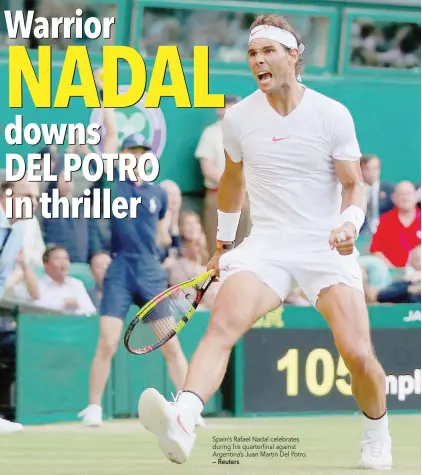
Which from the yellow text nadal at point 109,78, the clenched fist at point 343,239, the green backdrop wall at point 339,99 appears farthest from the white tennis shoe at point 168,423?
the green backdrop wall at point 339,99

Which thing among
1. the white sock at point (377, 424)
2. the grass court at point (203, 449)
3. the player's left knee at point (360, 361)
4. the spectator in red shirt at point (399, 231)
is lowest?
the grass court at point (203, 449)

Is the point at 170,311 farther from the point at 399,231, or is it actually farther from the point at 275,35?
the point at 399,231

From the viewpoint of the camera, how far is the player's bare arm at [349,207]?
588cm

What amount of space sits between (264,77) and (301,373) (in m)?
4.48

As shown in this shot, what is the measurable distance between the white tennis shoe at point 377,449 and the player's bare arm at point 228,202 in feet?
3.32

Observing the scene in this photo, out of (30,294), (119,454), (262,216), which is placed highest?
(262,216)

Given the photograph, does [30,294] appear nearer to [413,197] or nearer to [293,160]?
[413,197]

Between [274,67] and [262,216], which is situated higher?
[274,67]

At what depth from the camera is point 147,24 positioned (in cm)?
1056

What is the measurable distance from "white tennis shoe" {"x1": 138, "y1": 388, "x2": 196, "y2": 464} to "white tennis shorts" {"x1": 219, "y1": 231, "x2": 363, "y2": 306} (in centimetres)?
75

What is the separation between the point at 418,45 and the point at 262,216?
5571 millimetres

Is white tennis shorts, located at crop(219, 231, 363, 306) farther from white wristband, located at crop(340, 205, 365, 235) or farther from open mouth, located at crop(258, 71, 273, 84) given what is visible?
open mouth, located at crop(258, 71, 273, 84)

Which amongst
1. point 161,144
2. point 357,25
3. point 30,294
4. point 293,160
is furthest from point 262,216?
point 357,25

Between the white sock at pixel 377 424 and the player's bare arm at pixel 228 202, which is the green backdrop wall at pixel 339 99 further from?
the white sock at pixel 377 424
